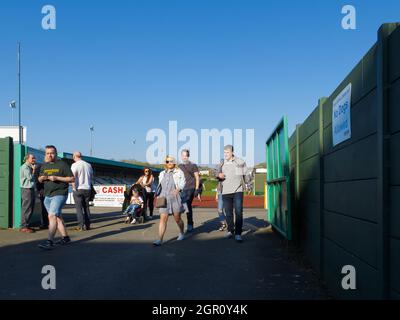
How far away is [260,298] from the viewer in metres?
4.73

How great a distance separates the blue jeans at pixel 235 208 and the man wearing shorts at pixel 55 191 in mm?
3129

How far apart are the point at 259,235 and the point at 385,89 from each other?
24.2 feet

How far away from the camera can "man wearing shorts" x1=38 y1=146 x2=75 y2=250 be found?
8.15m

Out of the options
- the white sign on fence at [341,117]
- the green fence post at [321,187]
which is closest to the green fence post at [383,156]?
the white sign on fence at [341,117]

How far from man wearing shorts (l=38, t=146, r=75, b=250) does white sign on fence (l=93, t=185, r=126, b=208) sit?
1579cm

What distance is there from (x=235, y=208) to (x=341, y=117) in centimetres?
485

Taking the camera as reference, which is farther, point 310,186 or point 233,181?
point 233,181

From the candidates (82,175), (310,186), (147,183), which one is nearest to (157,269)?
(310,186)

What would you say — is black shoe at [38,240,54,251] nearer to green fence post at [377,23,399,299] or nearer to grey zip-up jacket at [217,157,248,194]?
grey zip-up jacket at [217,157,248,194]

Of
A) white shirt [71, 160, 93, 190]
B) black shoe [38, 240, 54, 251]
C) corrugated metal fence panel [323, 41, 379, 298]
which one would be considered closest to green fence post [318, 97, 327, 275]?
corrugated metal fence panel [323, 41, 379, 298]

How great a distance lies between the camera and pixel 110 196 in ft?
80.5

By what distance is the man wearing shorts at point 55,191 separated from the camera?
815 cm

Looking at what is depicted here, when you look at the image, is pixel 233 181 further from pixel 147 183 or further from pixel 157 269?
pixel 147 183
